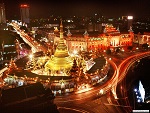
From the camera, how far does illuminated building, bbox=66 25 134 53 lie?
66.0 meters

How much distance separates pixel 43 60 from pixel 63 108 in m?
16.0

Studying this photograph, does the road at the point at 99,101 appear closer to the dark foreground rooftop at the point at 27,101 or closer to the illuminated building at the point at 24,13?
the dark foreground rooftop at the point at 27,101

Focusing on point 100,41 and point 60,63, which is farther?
point 100,41

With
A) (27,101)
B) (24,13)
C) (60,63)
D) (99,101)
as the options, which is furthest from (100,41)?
(24,13)

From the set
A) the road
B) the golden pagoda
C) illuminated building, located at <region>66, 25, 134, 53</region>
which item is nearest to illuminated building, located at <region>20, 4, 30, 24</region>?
illuminated building, located at <region>66, 25, 134, 53</region>

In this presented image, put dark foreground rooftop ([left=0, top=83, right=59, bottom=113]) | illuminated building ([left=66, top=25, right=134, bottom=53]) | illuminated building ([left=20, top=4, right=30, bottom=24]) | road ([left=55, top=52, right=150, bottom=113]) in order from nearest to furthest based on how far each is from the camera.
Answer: dark foreground rooftop ([left=0, top=83, right=59, bottom=113]) < road ([left=55, top=52, right=150, bottom=113]) < illuminated building ([left=66, top=25, right=134, bottom=53]) < illuminated building ([left=20, top=4, right=30, bottom=24])

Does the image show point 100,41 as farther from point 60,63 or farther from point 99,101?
point 99,101

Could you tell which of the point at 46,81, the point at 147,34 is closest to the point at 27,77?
the point at 46,81

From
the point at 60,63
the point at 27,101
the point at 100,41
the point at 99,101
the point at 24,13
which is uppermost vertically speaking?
the point at 24,13

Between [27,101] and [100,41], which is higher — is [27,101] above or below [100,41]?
below

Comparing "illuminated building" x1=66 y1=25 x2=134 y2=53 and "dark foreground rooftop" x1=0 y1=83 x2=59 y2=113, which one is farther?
"illuminated building" x1=66 y1=25 x2=134 y2=53

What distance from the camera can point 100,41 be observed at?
67688 mm

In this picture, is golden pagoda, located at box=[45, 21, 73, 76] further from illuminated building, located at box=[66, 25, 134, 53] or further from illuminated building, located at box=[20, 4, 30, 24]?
illuminated building, located at box=[20, 4, 30, 24]

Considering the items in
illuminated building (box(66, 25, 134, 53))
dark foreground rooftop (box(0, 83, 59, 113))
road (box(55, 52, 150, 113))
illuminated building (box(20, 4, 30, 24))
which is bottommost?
road (box(55, 52, 150, 113))
